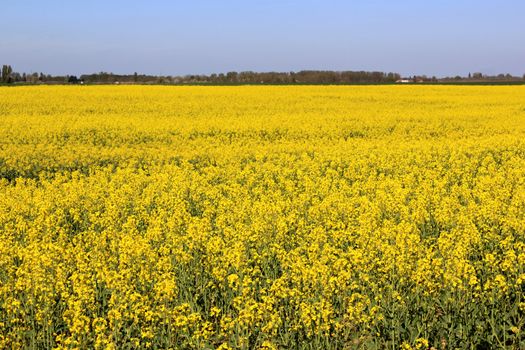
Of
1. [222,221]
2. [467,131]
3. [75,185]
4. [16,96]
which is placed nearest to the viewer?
[222,221]

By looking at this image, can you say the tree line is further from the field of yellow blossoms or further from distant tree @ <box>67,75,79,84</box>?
the field of yellow blossoms

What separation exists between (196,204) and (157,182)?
175 cm

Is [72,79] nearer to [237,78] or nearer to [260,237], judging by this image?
[237,78]

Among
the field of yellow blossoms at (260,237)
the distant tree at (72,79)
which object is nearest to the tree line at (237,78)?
the distant tree at (72,79)

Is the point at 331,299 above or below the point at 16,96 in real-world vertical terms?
below

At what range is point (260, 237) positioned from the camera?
8.18m

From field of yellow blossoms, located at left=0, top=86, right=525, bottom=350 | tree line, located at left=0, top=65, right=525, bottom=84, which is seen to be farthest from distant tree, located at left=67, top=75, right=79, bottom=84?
field of yellow blossoms, located at left=0, top=86, right=525, bottom=350

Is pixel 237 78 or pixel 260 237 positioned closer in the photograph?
pixel 260 237

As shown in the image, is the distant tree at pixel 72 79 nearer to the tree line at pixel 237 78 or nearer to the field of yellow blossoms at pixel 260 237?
the tree line at pixel 237 78

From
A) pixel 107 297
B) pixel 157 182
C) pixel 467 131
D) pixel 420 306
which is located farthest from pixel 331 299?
pixel 467 131

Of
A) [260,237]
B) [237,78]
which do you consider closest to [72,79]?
[237,78]

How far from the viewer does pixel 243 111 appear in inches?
1208

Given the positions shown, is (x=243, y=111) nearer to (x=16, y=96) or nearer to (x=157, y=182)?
(x=16, y=96)

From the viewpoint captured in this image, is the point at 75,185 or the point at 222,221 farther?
the point at 75,185
